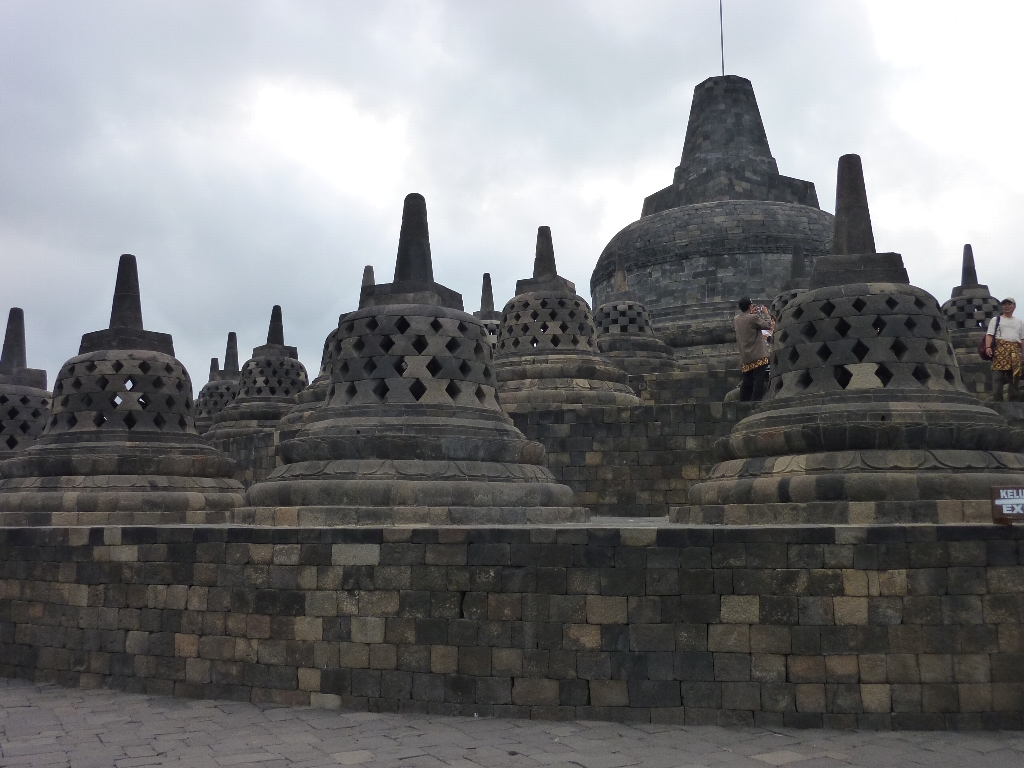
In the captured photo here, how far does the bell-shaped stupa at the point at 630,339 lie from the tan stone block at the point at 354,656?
12.5 meters

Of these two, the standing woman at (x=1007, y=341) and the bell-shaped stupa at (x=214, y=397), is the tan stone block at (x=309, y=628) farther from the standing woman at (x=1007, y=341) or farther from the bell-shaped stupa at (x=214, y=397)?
the bell-shaped stupa at (x=214, y=397)

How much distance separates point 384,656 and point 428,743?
107 cm

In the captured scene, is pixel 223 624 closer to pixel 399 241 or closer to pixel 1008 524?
pixel 399 241

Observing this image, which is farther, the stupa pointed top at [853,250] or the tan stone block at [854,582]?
the stupa pointed top at [853,250]

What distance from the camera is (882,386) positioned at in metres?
7.84

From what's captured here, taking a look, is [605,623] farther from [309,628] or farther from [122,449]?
[122,449]

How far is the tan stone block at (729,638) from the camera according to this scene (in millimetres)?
6465

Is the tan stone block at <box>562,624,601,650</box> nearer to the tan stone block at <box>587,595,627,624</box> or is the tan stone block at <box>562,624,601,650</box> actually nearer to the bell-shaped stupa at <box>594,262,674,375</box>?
the tan stone block at <box>587,595,627,624</box>

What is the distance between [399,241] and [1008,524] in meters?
6.17

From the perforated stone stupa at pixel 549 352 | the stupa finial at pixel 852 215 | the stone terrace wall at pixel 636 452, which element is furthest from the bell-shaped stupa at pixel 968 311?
the stupa finial at pixel 852 215

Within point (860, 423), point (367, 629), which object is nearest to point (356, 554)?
point (367, 629)

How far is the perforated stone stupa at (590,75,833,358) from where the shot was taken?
23188 mm

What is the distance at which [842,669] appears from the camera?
20.7ft

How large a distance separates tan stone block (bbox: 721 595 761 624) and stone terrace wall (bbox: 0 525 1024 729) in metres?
0.01
